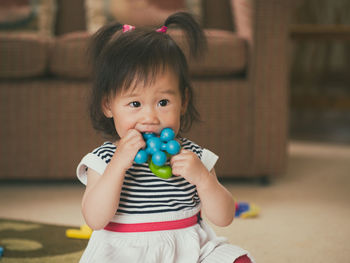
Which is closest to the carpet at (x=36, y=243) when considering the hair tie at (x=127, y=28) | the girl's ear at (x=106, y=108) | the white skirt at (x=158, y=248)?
the white skirt at (x=158, y=248)

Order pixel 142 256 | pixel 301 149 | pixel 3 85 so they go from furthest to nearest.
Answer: pixel 301 149 → pixel 3 85 → pixel 142 256

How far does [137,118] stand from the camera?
0.86 m

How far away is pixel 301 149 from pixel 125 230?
1793 mm

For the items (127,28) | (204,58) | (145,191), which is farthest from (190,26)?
(204,58)

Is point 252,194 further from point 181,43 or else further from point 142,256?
point 142,256

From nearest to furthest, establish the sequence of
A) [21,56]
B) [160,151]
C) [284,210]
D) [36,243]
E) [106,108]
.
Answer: [160,151]
[106,108]
[36,243]
[284,210]
[21,56]

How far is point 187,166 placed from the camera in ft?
2.76

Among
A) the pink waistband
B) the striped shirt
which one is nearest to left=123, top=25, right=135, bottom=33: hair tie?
the striped shirt

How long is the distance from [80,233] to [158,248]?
0.45m

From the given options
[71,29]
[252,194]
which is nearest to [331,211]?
[252,194]

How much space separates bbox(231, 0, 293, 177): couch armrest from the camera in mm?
1707

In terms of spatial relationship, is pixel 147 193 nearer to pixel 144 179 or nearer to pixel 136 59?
pixel 144 179

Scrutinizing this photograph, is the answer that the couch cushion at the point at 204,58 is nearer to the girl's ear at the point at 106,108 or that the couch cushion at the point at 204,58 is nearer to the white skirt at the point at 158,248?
the girl's ear at the point at 106,108

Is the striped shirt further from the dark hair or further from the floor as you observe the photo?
the floor
